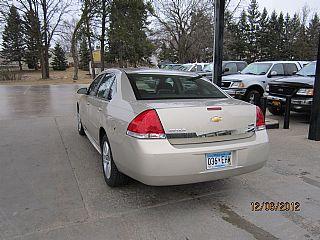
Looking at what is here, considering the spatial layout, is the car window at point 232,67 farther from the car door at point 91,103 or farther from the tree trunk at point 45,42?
the tree trunk at point 45,42

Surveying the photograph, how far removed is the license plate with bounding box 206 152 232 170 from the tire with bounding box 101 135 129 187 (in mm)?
1156

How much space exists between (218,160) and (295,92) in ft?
20.1

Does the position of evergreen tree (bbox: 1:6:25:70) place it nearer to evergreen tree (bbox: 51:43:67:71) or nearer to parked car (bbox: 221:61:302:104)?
evergreen tree (bbox: 51:43:67:71)

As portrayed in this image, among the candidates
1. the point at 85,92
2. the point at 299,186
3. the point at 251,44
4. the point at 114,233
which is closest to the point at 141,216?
the point at 114,233

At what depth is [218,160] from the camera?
346 centimetres

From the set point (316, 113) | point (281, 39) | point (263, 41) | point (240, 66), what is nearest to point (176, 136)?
point (316, 113)

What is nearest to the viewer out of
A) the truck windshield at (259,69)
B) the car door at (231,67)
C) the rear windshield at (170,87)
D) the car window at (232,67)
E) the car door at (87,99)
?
the rear windshield at (170,87)

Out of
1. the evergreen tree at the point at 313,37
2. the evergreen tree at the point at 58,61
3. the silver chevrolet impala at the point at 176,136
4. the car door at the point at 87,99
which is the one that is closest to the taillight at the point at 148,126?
the silver chevrolet impala at the point at 176,136

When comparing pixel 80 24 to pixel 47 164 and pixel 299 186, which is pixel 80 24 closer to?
pixel 47 164

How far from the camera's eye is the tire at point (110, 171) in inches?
156

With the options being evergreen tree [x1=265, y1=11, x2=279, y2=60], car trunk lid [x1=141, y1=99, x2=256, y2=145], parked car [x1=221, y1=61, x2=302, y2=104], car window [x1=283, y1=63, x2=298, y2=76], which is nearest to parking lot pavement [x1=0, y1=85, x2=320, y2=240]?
car trunk lid [x1=141, y1=99, x2=256, y2=145]

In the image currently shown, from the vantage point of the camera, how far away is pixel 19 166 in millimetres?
4965

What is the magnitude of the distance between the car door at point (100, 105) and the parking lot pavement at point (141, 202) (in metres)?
0.62

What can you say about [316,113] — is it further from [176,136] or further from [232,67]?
[232,67]
